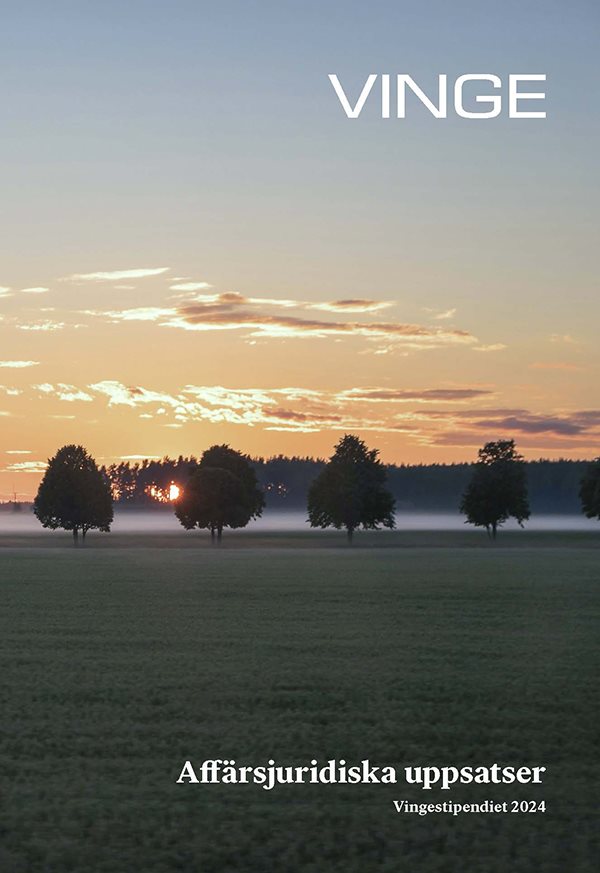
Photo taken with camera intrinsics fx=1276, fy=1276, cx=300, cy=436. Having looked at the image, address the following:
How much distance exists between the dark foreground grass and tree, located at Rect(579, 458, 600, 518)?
105 metres

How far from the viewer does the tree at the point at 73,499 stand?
129 metres

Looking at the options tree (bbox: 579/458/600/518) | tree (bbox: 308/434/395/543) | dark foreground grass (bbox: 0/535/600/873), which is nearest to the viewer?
dark foreground grass (bbox: 0/535/600/873)

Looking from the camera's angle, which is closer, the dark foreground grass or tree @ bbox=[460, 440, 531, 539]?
the dark foreground grass

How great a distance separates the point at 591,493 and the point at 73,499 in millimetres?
55156

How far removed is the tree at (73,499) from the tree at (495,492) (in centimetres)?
3756

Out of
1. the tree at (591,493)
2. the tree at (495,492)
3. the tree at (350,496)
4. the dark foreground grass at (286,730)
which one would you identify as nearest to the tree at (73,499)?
the tree at (350,496)

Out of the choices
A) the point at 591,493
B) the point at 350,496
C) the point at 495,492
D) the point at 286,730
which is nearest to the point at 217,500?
the point at 350,496

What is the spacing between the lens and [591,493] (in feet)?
453

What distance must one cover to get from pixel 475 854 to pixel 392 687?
29.2 ft

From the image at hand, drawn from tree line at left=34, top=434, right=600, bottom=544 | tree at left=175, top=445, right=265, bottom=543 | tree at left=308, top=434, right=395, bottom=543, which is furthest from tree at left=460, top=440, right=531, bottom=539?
tree at left=175, top=445, right=265, bottom=543

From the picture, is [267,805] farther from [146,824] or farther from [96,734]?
[96,734]

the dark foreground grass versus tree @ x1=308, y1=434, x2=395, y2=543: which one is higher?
tree @ x1=308, y1=434, x2=395, y2=543

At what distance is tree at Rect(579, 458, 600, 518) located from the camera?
5359 inches

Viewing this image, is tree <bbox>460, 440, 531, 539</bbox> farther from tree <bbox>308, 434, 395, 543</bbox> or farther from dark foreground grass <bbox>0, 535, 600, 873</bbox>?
dark foreground grass <bbox>0, 535, 600, 873</bbox>
